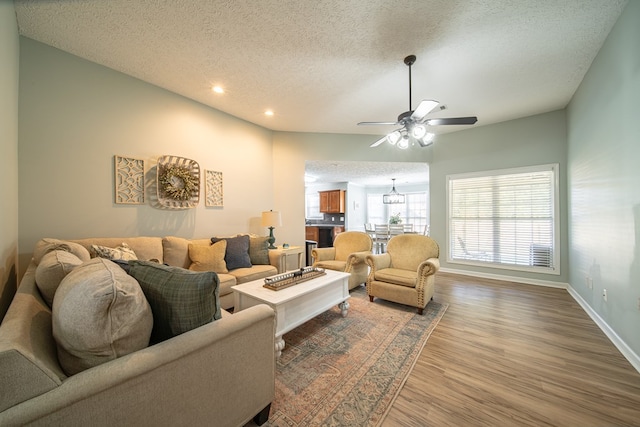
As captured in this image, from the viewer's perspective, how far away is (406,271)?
317 cm

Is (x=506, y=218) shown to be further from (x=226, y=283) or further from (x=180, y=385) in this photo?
(x=180, y=385)

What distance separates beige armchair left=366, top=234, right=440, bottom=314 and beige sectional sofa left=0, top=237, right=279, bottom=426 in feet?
6.55

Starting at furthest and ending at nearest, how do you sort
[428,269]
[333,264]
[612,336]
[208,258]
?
→ [333,264]
[208,258]
[428,269]
[612,336]

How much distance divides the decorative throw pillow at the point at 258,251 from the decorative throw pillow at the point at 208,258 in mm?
470

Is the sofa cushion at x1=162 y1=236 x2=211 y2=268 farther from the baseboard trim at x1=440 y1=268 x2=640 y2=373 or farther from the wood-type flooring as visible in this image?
the baseboard trim at x1=440 y1=268 x2=640 y2=373

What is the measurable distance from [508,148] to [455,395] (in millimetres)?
4264

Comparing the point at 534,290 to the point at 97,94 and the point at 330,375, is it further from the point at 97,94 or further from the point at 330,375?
the point at 97,94

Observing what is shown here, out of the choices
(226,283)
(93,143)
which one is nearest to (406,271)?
(226,283)

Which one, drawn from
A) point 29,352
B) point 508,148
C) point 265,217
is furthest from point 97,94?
point 508,148

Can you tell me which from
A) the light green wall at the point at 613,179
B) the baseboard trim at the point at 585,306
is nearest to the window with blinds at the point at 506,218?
the baseboard trim at the point at 585,306

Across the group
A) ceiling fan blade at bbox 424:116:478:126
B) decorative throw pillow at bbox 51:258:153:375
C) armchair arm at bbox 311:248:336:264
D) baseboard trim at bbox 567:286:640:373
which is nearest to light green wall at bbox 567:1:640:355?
baseboard trim at bbox 567:286:640:373

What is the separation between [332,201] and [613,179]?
6.47m

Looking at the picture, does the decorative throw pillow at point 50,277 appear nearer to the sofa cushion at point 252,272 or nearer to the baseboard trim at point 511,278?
the sofa cushion at point 252,272

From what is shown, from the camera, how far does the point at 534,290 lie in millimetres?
3625
